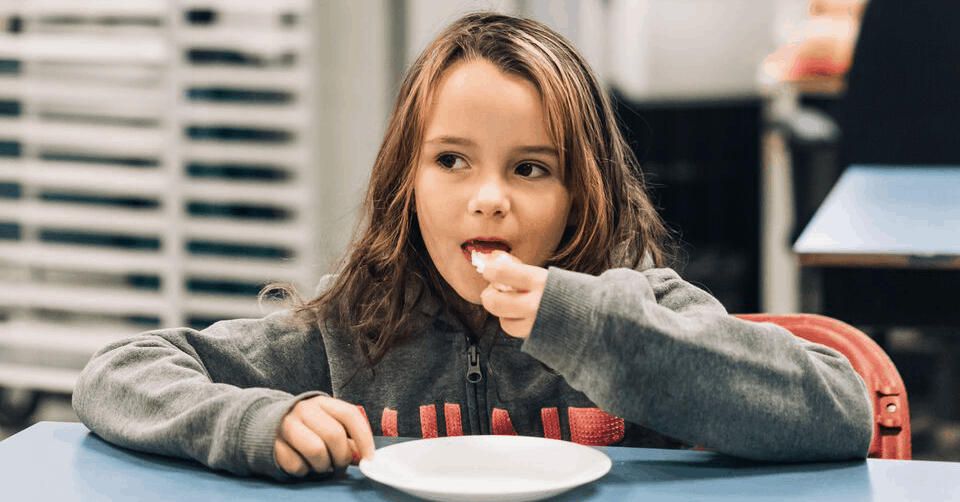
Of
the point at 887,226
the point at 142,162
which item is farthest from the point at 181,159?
the point at 887,226

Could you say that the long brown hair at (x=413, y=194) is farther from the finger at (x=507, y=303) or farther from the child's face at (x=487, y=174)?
the finger at (x=507, y=303)

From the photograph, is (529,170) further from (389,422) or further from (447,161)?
(389,422)

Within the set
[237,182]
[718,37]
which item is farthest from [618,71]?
[237,182]

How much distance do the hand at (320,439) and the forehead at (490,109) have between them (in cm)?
36

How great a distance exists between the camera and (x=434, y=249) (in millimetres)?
1223

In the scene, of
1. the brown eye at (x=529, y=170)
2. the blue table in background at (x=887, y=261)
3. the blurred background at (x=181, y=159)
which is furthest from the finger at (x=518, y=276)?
the blurred background at (x=181, y=159)

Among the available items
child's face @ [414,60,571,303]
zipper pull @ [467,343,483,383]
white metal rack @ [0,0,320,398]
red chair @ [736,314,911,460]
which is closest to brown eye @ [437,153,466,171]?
child's face @ [414,60,571,303]

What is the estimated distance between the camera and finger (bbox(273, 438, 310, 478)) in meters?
0.88

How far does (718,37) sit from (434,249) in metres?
4.91

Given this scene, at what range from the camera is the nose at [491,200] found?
3.58 feet

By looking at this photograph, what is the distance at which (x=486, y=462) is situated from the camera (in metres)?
0.94

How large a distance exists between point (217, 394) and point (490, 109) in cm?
42

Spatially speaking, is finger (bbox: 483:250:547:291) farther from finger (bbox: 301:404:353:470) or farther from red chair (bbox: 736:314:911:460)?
red chair (bbox: 736:314:911:460)

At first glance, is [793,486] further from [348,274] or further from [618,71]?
[618,71]
